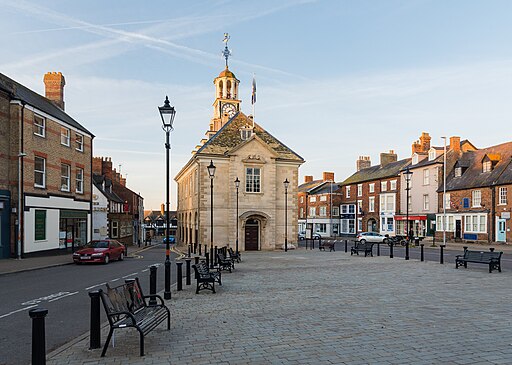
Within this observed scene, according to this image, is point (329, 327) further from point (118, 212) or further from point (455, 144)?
point (455, 144)

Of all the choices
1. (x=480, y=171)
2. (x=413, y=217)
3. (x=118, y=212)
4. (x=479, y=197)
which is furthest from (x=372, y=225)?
(x=118, y=212)

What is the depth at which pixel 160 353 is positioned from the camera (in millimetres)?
6582

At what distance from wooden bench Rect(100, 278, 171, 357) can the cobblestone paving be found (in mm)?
348

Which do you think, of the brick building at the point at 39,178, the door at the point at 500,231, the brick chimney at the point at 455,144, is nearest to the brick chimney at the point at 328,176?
the brick chimney at the point at 455,144

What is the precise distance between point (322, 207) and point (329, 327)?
66.0 metres

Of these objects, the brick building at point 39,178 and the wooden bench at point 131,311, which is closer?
the wooden bench at point 131,311

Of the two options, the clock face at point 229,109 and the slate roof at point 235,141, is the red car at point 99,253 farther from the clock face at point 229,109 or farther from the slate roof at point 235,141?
the clock face at point 229,109

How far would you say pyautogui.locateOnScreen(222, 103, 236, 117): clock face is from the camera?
158 ft

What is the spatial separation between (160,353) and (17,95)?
76.5 ft

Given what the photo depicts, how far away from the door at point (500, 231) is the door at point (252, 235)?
77.8 ft

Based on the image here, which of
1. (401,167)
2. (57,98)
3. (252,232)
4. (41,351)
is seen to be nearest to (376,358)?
(41,351)

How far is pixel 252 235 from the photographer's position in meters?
36.6

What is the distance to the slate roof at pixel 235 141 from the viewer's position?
36156 mm

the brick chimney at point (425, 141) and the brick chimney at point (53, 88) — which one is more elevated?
the brick chimney at point (53, 88)
